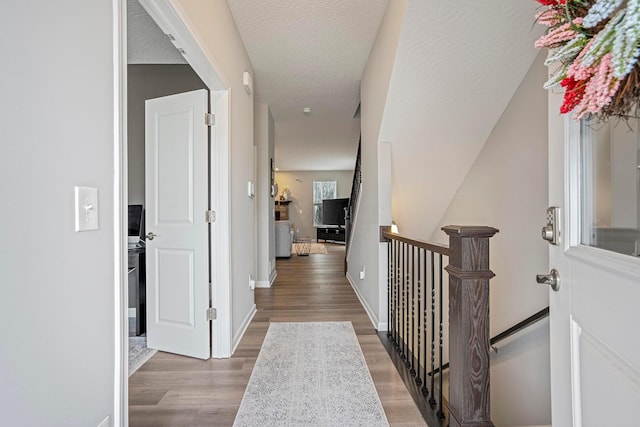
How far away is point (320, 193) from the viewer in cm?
1226

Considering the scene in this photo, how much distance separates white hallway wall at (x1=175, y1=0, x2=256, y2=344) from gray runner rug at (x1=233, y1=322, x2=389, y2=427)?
1.59 ft

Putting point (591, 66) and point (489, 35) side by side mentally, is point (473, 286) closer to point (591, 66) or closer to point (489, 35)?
point (591, 66)

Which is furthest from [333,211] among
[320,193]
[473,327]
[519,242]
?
[473,327]

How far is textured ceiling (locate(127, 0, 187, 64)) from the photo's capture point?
2.43 meters

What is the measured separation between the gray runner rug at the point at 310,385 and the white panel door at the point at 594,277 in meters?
1.08

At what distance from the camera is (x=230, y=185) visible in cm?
255

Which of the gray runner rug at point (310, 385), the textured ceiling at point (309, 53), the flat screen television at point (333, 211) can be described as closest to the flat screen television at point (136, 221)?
the gray runner rug at point (310, 385)

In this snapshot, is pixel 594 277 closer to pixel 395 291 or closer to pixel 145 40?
pixel 395 291

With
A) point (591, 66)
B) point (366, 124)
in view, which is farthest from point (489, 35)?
point (591, 66)

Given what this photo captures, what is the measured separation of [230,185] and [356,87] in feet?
7.91

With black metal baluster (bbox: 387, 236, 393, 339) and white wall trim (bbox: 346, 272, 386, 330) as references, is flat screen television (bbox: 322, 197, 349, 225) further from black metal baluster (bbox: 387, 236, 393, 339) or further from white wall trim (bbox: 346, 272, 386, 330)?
black metal baluster (bbox: 387, 236, 393, 339)
